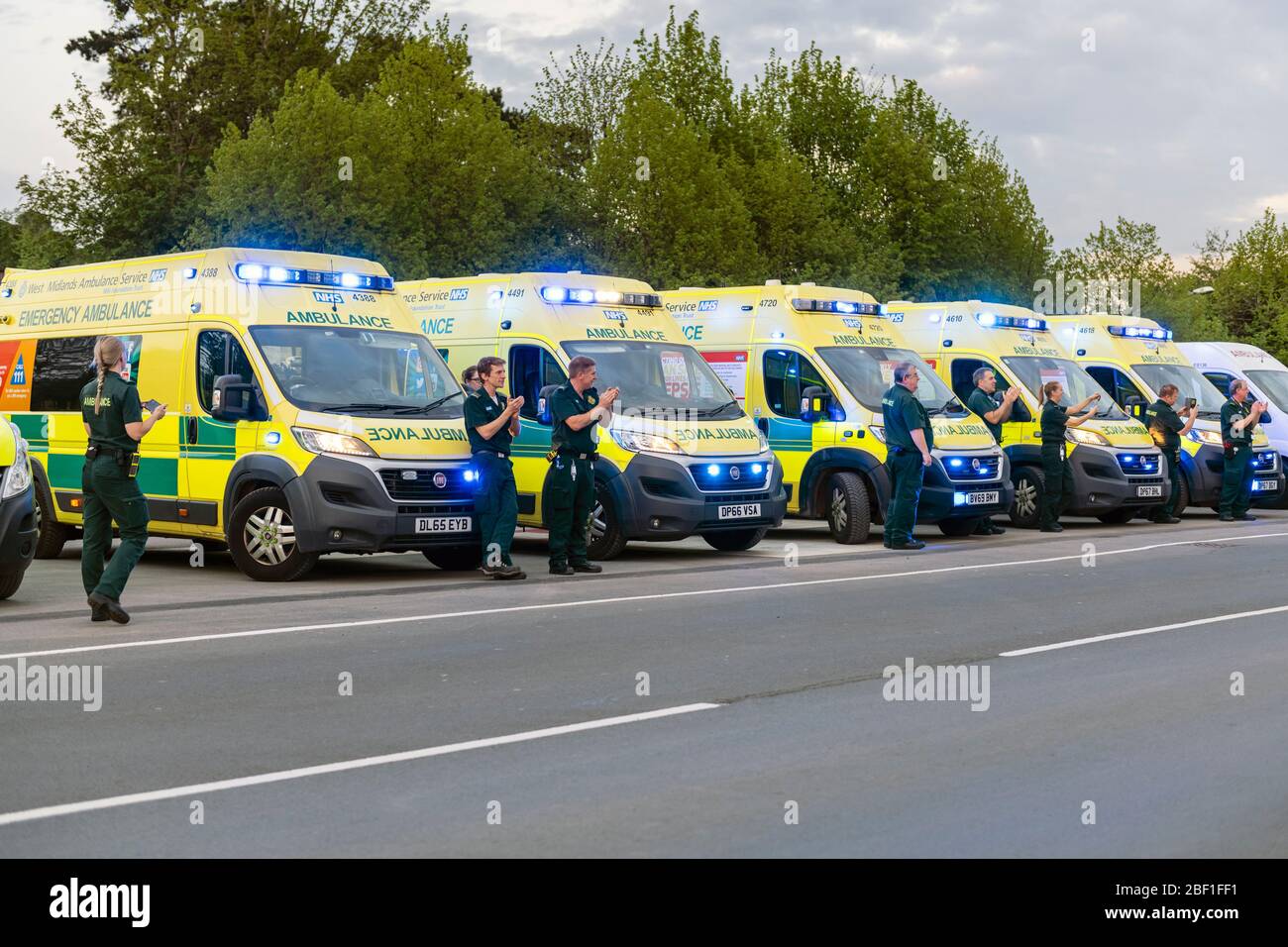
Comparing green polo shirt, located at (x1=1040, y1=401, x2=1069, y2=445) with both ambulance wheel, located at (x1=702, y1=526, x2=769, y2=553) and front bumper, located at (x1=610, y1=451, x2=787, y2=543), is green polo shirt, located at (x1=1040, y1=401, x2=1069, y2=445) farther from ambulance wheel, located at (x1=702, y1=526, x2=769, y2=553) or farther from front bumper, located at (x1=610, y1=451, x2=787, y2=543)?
front bumper, located at (x1=610, y1=451, x2=787, y2=543)

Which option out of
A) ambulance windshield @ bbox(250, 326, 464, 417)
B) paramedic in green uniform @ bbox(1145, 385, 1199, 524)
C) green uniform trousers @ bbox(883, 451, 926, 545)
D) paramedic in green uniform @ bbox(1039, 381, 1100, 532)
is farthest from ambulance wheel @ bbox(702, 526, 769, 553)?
paramedic in green uniform @ bbox(1145, 385, 1199, 524)

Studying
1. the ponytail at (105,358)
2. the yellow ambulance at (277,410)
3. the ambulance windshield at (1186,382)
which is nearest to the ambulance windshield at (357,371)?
the yellow ambulance at (277,410)

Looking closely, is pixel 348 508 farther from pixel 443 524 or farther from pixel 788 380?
pixel 788 380

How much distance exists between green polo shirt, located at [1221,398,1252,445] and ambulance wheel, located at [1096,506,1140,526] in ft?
5.03

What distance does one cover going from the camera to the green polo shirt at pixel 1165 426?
22.9 m

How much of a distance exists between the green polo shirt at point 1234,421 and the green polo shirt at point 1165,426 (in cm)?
60

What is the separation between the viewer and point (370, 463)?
14.0 m

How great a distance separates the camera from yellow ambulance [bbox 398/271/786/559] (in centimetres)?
1641

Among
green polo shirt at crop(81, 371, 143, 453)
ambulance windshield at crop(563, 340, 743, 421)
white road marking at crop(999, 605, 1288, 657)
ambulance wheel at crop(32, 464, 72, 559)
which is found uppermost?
ambulance windshield at crop(563, 340, 743, 421)

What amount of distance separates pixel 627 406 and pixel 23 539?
6.31m

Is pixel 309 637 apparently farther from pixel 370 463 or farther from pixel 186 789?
pixel 186 789

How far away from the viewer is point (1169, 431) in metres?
23.0

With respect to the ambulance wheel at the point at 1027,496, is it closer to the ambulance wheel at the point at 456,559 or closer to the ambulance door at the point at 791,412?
the ambulance door at the point at 791,412

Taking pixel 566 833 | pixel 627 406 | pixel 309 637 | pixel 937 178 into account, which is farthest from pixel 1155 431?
pixel 937 178
